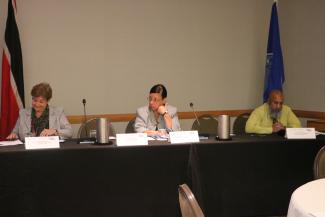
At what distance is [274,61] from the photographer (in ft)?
17.0

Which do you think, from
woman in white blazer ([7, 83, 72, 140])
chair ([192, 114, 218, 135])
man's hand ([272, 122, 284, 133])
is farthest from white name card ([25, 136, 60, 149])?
man's hand ([272, 122, 284, 133])

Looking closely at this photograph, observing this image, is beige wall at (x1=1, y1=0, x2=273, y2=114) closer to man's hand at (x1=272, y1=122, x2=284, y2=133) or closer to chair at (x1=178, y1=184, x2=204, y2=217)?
man's hand at (x1=272, y1=122, x2=284, y2=133)

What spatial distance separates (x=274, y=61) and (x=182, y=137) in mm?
2654

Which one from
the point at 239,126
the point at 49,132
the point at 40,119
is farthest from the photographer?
the point at 239,126

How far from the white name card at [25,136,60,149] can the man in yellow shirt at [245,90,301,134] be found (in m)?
1.95

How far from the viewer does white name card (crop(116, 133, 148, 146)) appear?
2951mm

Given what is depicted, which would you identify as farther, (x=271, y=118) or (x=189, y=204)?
(x=271, y=118)

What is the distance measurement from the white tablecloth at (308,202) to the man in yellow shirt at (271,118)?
5.97ft

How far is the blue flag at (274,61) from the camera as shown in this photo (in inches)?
203

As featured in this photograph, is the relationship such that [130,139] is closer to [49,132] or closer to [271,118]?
[49,132]

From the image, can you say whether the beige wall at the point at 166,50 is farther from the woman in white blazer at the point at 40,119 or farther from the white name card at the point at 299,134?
the white name card at the point at 299,134

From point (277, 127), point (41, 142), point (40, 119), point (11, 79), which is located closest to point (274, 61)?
point (277, 127)

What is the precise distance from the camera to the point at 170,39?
5.15 metres

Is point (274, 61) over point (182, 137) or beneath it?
over
